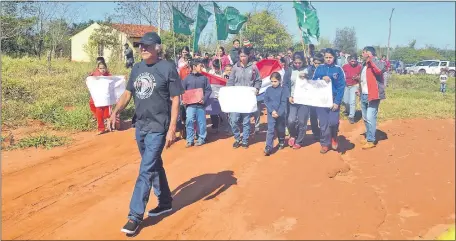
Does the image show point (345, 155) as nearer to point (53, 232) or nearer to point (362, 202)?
point (362, 202)

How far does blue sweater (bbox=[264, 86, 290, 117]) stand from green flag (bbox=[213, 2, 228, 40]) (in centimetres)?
444

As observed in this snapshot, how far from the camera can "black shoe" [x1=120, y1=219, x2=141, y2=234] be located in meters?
4.05

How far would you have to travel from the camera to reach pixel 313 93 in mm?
7199

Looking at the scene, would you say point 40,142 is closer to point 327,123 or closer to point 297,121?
point 297,121

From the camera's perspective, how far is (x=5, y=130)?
28.5 ft

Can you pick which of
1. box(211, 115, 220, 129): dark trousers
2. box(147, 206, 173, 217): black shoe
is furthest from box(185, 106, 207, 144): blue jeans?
box(147, 206, 173, 217): black shoe

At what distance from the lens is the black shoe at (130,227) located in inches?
160

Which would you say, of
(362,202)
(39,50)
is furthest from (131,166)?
(39,50)

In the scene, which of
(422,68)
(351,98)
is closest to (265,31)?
(422,68)

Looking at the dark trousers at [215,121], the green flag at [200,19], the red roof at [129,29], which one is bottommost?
the dark trousers at [215,121]

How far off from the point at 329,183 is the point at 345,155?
1.83 m

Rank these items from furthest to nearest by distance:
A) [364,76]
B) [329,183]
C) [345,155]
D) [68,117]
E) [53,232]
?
[68,117]
[364,76]
[345,155]
[329,183]
[53,232]

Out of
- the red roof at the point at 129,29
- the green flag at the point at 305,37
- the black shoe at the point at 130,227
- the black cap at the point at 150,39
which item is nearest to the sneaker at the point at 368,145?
the green flag at the point at 305,37

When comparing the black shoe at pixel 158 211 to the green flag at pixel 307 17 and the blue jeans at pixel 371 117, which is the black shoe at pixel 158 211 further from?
the green flag at pixel 307 17
